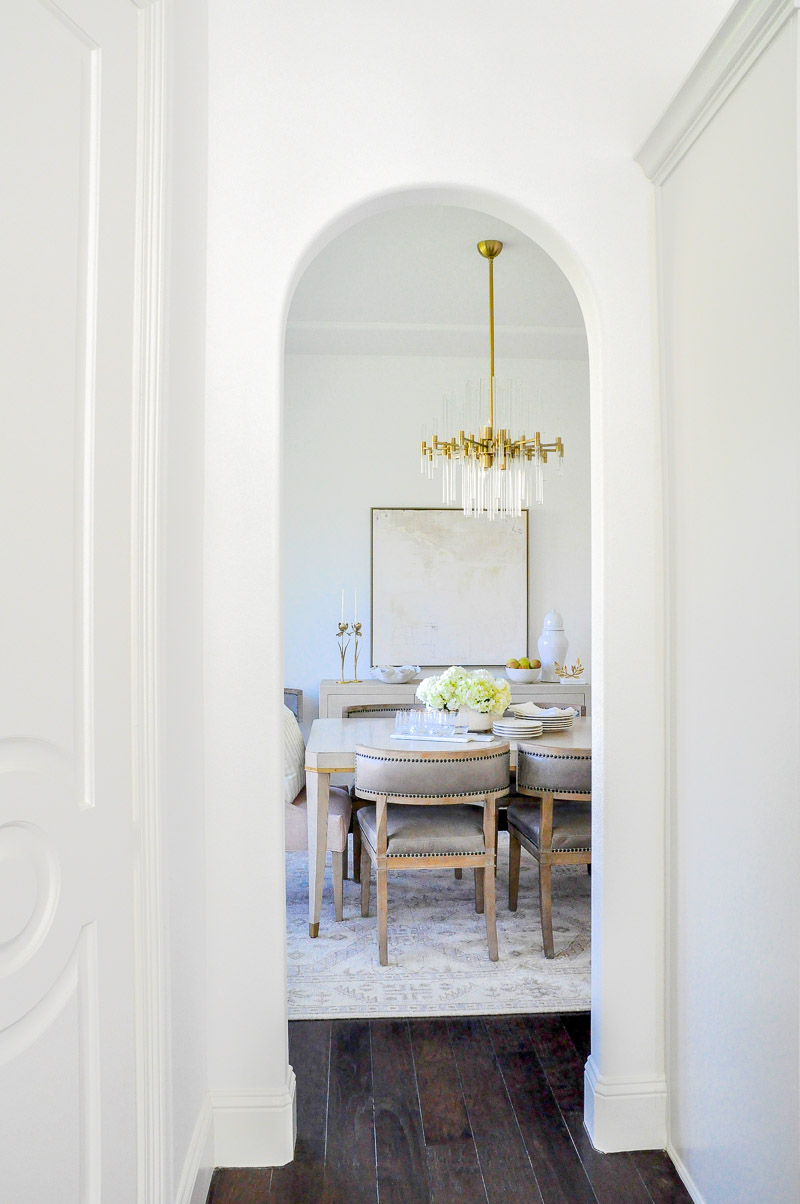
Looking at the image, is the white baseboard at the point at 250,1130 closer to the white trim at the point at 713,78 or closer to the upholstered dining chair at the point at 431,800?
the upholstered dining chair at the point at 431,800

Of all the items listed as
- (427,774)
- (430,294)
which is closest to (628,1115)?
(427,774)

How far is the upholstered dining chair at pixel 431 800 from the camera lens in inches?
122

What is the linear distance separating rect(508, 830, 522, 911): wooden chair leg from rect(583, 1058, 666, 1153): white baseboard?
1.44 meters

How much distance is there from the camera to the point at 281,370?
2.07 metres

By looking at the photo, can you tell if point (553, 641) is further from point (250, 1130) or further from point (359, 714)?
point (250, 1130)

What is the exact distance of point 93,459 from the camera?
56.9 inches

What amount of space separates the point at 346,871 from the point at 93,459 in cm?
306

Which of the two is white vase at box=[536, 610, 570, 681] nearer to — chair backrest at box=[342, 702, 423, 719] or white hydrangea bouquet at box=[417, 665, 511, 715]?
chair backrest at box=[342, 702, 423, 719]

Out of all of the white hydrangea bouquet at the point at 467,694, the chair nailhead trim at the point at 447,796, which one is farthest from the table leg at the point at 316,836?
the white hydrangea bouquet at the point at 467,694

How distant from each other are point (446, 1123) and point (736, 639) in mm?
1464

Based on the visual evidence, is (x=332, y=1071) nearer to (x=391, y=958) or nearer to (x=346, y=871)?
(x=391, y=958)

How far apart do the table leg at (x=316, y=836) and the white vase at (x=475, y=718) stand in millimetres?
630

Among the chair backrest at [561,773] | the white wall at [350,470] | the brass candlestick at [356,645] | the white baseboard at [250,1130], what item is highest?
the white wall at [350,470]

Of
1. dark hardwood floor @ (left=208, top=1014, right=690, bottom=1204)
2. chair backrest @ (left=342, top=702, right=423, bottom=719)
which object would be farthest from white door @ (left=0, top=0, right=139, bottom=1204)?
chair backrest @ (left=342, top=702, right=423, bottom=719)
